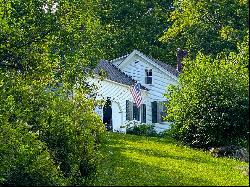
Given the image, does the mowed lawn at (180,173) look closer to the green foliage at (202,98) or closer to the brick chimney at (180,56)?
the green foliage at (202,98)

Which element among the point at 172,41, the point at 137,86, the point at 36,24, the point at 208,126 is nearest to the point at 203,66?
the point at 208,126

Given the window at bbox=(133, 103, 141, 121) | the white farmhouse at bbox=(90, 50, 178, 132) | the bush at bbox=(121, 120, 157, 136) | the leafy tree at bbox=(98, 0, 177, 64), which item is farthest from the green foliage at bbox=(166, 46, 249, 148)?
the leafy tree at bbox=(98, 0, 177, 64)

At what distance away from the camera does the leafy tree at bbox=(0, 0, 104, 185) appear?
10.7 meters

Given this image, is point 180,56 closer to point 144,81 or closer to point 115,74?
point 144,81

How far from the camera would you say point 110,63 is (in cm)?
3956

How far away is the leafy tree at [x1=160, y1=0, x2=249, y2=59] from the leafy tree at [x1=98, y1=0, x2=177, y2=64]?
26.3 ft

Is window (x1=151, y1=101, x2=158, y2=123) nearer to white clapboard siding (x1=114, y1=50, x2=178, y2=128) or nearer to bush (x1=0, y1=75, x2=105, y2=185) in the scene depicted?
white clapboard siding (x1=114, y1=50, x2=178, y2=128)

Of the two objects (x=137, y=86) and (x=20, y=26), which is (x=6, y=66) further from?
(x=137, y=86)

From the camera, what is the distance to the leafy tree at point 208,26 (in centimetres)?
3027

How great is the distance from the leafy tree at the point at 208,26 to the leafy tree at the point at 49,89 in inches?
347

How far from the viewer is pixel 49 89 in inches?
631

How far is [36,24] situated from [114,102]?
1659cm

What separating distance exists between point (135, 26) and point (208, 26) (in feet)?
56.4

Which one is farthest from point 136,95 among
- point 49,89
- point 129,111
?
point 49,89
